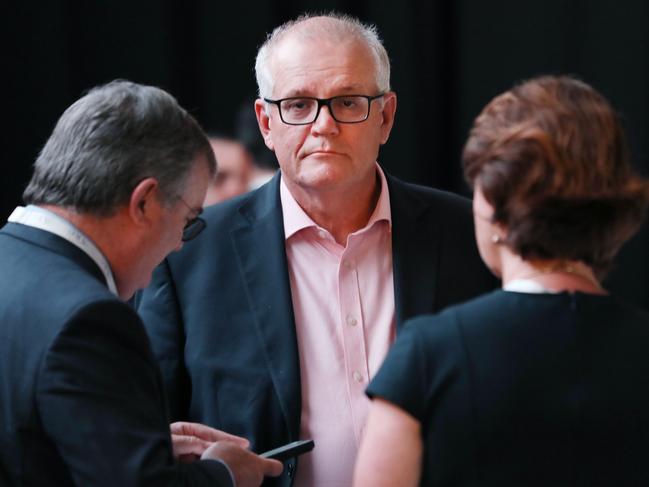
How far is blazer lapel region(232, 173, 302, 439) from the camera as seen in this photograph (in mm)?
2084

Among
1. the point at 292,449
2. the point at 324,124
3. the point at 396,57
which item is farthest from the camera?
the point at 396,57

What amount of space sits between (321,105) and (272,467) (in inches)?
29.2

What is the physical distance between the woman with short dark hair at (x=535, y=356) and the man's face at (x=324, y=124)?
67 cm

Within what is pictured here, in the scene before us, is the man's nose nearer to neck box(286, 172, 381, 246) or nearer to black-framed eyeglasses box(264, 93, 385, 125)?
black-framed eyeglasses box(264, 93, 385, 125)

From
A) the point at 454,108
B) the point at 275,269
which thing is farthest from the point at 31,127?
the point at 275,269

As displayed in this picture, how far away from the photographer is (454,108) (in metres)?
3.96

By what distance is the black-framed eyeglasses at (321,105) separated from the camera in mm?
2186

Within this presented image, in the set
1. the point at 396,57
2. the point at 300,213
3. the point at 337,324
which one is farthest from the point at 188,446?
the point at 396,57

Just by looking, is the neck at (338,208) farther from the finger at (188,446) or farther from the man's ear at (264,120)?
the finger at (188,446)

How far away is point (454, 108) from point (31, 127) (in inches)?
59.6

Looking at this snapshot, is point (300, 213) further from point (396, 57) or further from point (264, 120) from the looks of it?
point (396, 57)

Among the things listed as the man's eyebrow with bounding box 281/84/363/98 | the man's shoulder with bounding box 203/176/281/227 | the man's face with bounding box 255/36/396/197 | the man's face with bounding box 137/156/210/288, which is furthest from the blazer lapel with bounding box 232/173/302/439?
the man's face with bounding box 137/156/210/288

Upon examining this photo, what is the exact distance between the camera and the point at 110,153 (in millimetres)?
1677

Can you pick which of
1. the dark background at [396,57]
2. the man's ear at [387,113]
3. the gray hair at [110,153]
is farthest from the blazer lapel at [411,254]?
the dark background at [396,57]
